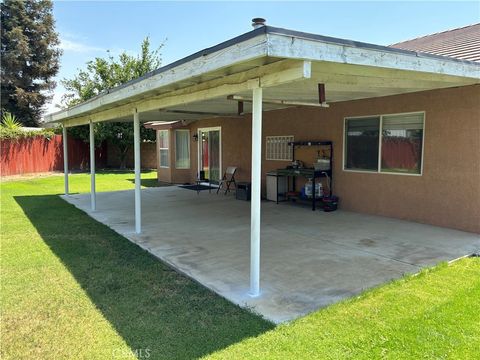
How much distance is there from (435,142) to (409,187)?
962 mm

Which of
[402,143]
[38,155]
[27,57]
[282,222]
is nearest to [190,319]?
[282,222]

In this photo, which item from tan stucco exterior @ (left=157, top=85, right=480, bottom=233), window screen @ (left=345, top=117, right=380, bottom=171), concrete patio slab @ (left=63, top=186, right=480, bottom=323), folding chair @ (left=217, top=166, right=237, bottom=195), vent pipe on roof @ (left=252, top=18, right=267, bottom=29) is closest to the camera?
vent pipe on roof @ (left=252, top=18, right=267, bottom=29)

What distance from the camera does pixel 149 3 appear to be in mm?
11078

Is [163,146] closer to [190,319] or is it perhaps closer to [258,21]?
[258,21]

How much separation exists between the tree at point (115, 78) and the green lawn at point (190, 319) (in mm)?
16695

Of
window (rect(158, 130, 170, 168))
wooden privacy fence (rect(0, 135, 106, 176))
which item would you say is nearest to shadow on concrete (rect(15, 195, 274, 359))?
window (rect(158, 130, 170, 168))

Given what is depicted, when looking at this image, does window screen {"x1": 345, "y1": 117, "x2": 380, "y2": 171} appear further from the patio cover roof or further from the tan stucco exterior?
the patio cover roof

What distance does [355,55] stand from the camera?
3.29 metres

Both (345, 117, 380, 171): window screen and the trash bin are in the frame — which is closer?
(345, 117, 380, 171): window screen

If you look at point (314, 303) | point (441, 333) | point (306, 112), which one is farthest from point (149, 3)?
point (441, 333)

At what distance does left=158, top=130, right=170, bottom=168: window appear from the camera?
1529cm

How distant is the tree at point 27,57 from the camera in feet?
84.9

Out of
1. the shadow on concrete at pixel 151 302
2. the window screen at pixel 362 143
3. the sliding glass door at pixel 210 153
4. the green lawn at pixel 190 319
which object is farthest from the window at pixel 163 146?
the green lawn at pixel 190 319

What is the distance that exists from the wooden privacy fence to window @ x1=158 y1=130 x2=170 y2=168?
692 centimetres
